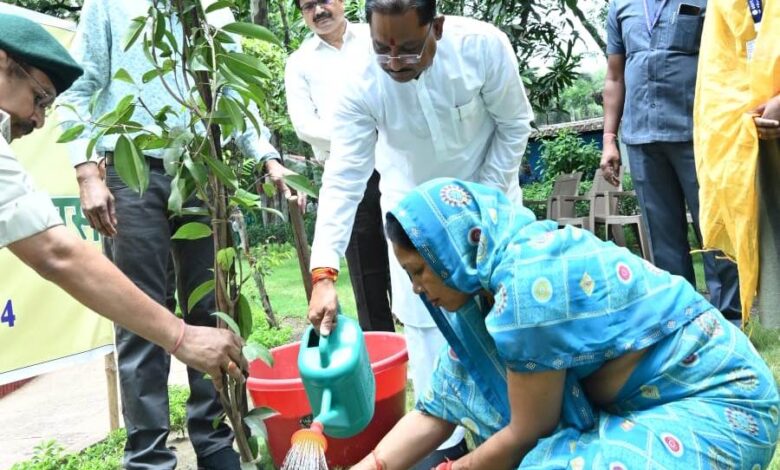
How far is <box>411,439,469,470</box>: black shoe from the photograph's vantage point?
89.9 inches

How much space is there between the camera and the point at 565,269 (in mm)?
1439

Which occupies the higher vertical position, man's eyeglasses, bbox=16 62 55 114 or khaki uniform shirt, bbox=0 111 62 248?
man's eyeglasses, bbox=16 62 55 114

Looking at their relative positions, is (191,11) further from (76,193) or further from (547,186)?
(547,186)

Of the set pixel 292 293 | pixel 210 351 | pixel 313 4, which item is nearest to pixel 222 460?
pixel 210 351

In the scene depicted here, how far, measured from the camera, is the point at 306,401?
234 centimetres

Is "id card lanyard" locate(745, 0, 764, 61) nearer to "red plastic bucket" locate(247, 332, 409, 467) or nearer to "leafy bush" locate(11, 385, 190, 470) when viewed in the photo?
"red plastic bucket" locate(247, 332, 409, 467)

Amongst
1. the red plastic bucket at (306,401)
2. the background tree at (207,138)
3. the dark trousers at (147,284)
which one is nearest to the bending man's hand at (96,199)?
the dark trousers at (147,284)

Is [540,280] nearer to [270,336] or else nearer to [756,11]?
[756,11]

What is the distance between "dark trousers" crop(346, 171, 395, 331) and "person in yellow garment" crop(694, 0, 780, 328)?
129 centimetres

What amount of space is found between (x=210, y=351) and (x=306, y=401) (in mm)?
877

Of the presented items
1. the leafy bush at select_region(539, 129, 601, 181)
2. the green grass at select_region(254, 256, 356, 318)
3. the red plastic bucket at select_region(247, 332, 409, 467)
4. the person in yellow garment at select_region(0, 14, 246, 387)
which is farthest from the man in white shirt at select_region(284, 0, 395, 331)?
the leafy bush at select_region(539, 129, 601, 181)

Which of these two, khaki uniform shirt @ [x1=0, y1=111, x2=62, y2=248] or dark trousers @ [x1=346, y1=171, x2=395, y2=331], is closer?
khaki uniform shirt @ [x1=0, y1=111, x2=62, y2=248]

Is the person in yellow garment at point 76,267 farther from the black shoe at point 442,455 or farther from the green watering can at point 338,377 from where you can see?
the black shoe at point 442,455

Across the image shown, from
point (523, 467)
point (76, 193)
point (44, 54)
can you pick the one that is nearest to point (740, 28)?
point (523, 467)
